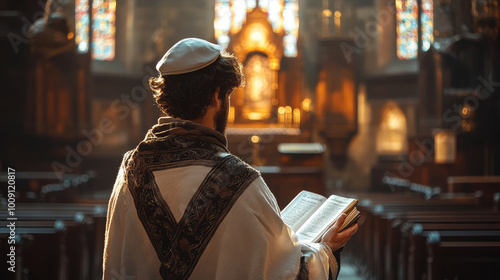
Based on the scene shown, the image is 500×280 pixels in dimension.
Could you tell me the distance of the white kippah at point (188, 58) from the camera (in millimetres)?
1799

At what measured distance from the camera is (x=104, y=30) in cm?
1361

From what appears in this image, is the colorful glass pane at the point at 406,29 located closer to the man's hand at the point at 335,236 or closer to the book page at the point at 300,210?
the book page at the point at 300,210

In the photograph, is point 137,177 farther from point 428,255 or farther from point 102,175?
point 102,175

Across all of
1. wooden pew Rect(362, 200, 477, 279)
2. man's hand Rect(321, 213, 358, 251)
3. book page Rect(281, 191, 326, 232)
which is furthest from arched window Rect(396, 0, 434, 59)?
man's hand Rect(321, 213, 358, 251)

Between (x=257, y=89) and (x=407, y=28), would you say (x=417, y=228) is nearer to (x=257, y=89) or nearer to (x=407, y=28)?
(x=257, y=89)

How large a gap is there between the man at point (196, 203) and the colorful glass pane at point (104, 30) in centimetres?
1224

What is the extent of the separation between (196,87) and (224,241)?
1.54ft

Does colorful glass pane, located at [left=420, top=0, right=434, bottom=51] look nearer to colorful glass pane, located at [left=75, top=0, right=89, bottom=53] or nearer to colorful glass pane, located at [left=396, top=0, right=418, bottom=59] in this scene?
colorful glass pane, located at [left=396, top=0, right=418, bottom=59]

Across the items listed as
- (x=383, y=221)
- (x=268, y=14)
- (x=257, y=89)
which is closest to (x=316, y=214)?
(x=383, y=221)

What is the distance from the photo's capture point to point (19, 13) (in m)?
8.52

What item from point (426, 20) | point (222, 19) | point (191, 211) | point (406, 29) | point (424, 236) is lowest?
point (424, 236)

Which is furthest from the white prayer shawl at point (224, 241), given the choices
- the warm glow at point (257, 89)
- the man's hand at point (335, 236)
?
the warm glow at point (257, 89)

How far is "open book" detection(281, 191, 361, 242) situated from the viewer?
2051 millimetres

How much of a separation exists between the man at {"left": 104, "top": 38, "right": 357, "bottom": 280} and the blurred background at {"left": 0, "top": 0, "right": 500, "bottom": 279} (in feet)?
5.84
